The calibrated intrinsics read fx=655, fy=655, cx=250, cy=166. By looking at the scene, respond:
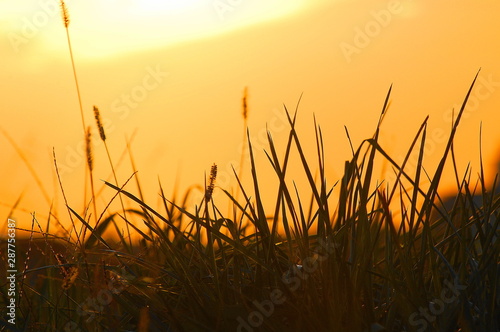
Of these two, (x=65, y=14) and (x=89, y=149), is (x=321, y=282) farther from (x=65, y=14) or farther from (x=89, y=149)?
(x=65, y=14)

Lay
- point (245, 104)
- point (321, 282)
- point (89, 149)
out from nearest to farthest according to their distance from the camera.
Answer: point (321, 282) → point (89, 149) → point (245, 104)

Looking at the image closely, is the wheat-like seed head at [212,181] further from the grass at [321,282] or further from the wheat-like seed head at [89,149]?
the wheat-like seed head at [89,149]

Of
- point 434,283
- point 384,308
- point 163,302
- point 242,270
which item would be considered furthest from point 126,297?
point 434,283

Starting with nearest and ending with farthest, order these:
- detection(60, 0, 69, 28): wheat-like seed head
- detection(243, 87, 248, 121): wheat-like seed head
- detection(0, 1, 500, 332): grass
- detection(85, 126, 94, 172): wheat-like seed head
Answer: detection(0, 1, 500, 332): grass → detection(85, 126, 94, 172): wheat-like seed head → detection(243, 87, 248, 121): wheat-like seed head → detection(60, 0, 69, 28): wheat-like seed head

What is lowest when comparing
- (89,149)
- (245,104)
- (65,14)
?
(89,149)

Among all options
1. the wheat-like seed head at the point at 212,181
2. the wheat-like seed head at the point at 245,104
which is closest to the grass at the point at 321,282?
the wheat-like seed head at the point at 212,181

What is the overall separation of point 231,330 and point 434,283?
1.57ft

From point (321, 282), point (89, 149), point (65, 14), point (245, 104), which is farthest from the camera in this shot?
point (65, 14)

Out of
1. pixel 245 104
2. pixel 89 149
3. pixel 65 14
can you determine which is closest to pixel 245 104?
pixel 245 104

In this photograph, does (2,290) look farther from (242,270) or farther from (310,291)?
(310,291)

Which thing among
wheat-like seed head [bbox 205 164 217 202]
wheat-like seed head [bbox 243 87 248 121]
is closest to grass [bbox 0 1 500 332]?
wheat-like seed head [bbox 205 164 217 202]

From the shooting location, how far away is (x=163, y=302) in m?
1.49

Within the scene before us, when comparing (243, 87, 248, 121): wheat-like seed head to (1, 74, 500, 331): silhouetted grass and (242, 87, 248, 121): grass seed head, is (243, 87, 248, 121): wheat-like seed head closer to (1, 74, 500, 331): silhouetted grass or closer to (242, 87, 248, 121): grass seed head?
(242, 87, 248, 121): grass seed head

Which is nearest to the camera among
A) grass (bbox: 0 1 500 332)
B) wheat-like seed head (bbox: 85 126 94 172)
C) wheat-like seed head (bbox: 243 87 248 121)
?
grass (bbox: 0 1 500 332)
